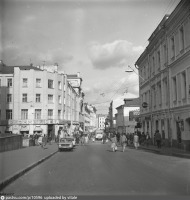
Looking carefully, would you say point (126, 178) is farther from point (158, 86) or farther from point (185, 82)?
point (158, 86)

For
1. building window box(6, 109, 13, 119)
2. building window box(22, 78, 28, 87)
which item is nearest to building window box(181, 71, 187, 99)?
building window box(22, 78, 28, 87)

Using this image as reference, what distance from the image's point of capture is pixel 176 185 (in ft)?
31.0

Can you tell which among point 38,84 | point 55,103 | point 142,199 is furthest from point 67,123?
point 142,199

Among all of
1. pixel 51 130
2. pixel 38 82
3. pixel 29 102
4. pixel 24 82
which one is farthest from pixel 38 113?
pixel 24 82

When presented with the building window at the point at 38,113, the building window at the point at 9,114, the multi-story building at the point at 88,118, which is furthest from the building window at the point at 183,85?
the multi-story building at the point at 88,118

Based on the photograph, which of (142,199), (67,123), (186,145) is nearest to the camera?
(142,199)

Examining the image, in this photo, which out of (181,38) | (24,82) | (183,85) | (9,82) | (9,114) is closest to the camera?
(181,38)

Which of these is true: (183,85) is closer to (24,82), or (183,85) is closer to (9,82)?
(24,82)

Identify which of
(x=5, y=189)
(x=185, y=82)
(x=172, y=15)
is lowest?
(x=5, y=189)

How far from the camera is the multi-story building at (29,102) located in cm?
5375

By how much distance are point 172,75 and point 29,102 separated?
32.2 m

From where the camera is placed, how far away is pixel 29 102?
54719mm

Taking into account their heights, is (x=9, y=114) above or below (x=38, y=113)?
below

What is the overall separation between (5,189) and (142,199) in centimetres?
418
